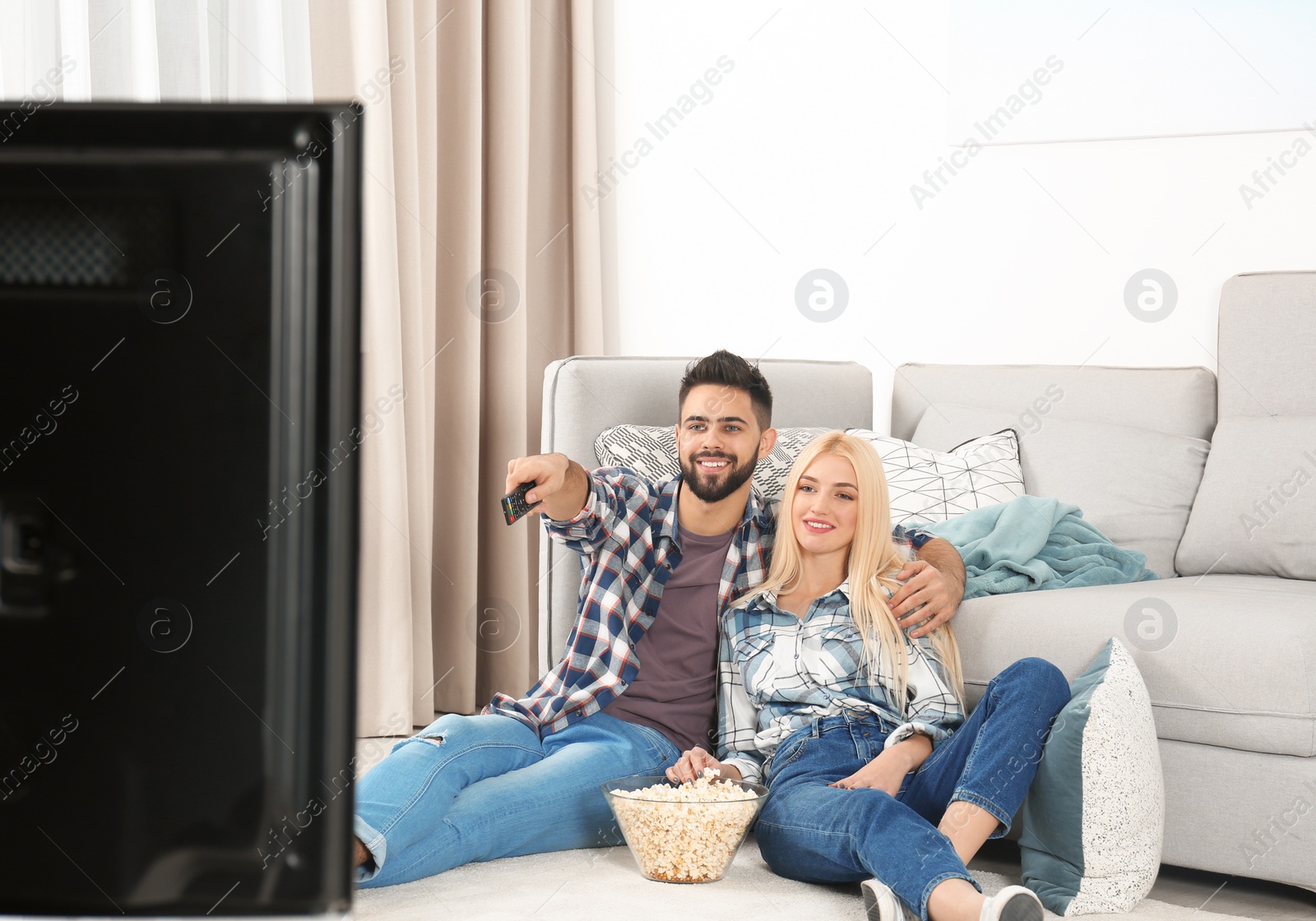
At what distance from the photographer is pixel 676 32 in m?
3.33

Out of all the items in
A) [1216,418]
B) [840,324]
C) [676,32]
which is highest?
[676,32]

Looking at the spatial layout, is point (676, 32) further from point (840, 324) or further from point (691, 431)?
point (691, 431)

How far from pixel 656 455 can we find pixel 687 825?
0.75 m

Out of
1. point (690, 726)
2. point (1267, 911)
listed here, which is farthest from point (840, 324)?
point (1267, 911)

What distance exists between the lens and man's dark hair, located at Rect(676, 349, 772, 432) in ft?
6.73

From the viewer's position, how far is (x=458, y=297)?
9.67ft

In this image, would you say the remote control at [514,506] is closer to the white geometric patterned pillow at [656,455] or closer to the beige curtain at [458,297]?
the white geometric patterned pillow at [656,455]

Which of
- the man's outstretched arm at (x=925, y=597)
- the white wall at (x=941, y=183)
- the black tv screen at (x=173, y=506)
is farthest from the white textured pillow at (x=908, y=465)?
the black tv screen at (x=173, y=506)

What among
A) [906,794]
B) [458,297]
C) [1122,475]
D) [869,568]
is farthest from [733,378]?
[458,297]

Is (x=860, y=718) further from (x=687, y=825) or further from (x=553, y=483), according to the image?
(x=553, y=483)

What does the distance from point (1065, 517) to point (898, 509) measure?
31 cm

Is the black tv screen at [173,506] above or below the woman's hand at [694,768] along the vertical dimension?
above

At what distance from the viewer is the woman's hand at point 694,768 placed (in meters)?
1.79

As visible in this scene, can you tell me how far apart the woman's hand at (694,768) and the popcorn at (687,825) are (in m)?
0.04
